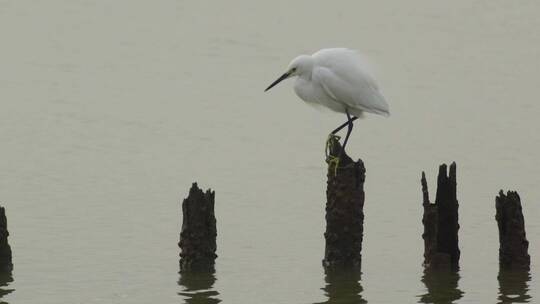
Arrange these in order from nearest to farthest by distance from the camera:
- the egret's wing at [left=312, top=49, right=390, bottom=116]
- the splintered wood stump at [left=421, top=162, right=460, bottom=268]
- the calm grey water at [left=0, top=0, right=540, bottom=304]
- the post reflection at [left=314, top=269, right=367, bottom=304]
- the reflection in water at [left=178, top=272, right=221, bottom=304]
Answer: the reflection in water at [left=178, top=272, right=221, bottom=304]
the splintered wood stump at [left=421, top=162, right=460, bottom=268]
the post reflection at [left=314, top=269, right=367, bottom=304]
the egret's wing at [left=312, top=49, right=390, bottom=116]
the calm grey water at [left=0, top=0, right=540, bottom=304]

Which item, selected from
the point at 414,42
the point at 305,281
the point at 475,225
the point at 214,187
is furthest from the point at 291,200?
the point at 414,42

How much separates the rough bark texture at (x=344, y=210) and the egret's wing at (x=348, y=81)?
3.06 ft

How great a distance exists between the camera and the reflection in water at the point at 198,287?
14.0 meters

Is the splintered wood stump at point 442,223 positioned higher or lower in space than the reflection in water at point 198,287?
higher

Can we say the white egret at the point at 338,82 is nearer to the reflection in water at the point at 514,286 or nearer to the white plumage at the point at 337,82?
the white plumage at the point at 337,82

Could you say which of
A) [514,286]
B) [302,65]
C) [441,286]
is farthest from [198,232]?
[514,286]

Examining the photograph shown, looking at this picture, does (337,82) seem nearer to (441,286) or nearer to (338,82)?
(338,82)

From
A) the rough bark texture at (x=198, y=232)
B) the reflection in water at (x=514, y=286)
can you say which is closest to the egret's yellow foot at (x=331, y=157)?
the rough bark texture at (x=198, y=232)

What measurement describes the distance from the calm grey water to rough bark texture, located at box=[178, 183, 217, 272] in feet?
0.63

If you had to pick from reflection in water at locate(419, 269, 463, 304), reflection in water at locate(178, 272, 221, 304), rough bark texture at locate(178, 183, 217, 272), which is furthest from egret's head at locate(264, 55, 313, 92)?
reflection in water at locate(419, 269, 463, 304)

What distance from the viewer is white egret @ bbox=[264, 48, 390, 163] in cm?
1509

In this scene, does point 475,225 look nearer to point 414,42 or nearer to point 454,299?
point 454,299

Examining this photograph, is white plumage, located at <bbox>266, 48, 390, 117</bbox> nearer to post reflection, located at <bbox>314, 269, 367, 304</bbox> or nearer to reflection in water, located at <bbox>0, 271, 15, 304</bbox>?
post reflection, located at <bbox>314, 269, 367, 304</bbox>

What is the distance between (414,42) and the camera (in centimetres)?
3316
